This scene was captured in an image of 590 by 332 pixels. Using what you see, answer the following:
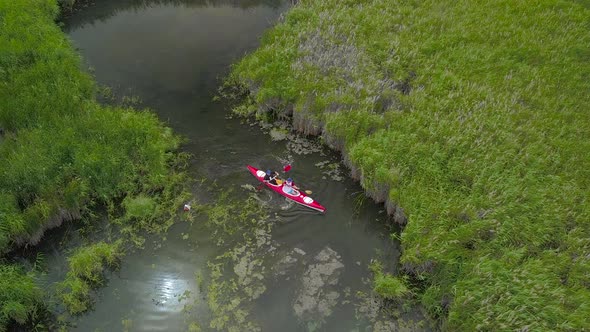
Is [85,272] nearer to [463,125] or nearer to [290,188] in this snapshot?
[290,188]

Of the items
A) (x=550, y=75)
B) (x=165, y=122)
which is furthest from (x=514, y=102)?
(x=165, y=122)

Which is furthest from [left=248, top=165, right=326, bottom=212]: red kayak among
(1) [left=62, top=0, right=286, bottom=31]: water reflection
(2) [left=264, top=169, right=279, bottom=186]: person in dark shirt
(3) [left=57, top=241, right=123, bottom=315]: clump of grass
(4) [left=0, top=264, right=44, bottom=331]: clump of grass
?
(1) [left=62, top=0, right=286, bottom=31]: water reflection

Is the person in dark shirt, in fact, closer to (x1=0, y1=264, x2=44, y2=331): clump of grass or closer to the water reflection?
(x1=0, y1=264, x2=44, y2=331): clump of grass

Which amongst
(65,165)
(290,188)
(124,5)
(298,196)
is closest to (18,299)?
(65,165)

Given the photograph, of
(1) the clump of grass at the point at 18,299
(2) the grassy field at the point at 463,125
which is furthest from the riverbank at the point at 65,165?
(2) the grassy field at the point at 463,125

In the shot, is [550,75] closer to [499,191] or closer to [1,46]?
[499,191]
